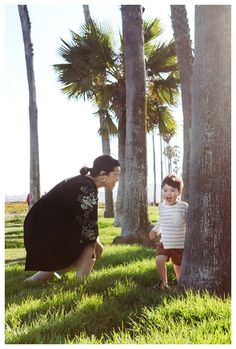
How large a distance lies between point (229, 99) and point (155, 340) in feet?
6.07

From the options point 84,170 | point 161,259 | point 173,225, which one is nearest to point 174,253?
point 161,259

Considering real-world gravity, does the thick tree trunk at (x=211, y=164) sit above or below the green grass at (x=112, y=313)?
above

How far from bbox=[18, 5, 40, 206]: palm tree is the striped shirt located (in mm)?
5255

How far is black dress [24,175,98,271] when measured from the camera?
4461 mm

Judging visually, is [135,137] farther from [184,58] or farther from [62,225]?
[62,225]

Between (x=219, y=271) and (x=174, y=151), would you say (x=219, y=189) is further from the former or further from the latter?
(x=174, y=151)

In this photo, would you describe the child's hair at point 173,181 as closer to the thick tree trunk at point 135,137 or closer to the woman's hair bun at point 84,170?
the woman's hair bun at point 84,170

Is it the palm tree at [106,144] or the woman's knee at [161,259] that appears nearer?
the woman's knee at [161,259]

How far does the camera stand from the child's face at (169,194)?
15.6ft

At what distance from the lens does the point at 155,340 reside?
104 inches

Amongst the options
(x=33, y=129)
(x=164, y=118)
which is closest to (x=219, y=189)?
(x=33, y=129)

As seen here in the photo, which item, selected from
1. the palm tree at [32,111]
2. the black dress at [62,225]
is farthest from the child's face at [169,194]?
the palm tree at [32,111]

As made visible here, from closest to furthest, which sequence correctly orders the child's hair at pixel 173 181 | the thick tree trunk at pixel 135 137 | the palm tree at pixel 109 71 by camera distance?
the child's hair at pixel 173 181 → the thick tree trunk at pixel 135 137 → the palm tree at pixel 109 71

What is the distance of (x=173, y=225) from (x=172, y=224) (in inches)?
0.6
